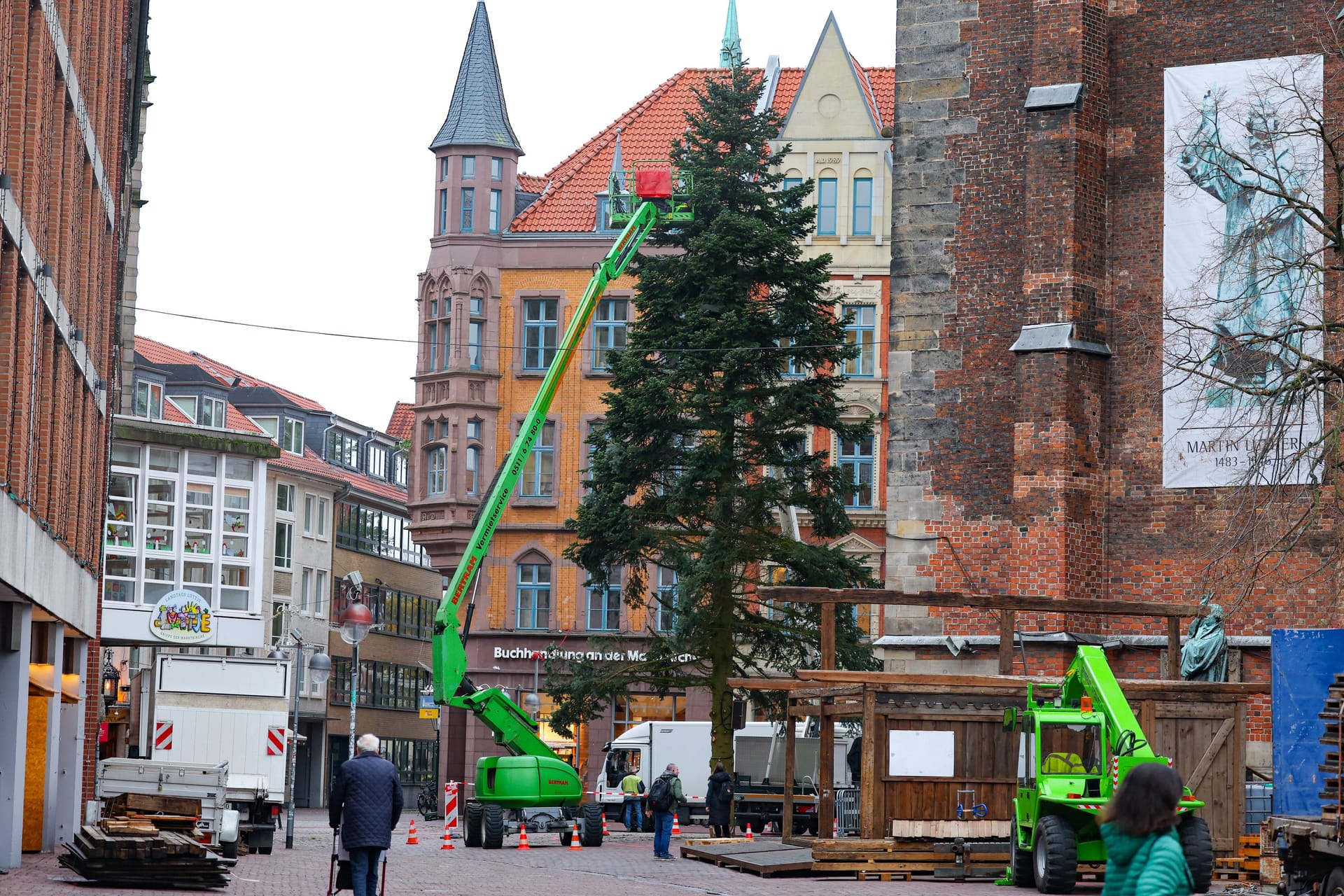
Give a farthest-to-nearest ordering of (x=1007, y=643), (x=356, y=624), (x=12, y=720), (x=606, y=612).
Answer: (x=606, y=612) < (x=356, y=624) < (x=1007, y=643) < (x=12, y=720)

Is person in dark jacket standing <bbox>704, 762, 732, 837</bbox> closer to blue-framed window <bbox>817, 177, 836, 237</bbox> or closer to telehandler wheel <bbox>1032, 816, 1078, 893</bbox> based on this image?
telehandler wheel <bbox>1032, 816, 1078, 893</bbox>

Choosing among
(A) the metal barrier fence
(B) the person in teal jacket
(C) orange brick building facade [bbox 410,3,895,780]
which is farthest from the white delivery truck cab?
(C) orange brick building facade [bbox 410,3,895,780]

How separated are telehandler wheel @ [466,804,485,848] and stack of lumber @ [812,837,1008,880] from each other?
8798mm

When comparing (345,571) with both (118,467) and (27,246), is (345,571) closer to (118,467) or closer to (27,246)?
(118,467)

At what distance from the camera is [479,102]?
60.7 m

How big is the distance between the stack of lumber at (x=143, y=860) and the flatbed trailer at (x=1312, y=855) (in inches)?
406

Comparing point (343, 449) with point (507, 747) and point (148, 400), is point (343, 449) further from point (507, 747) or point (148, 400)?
point (507, 747)

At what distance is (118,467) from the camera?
169 ft

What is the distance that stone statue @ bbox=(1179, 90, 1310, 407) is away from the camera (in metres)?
25.0

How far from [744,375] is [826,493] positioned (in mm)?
2924

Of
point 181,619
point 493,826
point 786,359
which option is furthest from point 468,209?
point 493,826

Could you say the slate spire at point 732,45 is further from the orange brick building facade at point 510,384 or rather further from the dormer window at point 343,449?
the dormer window at point 343,449

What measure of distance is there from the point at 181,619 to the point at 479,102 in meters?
22.9

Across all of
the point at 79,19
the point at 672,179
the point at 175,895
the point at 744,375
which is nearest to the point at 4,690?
the point at 175,895
